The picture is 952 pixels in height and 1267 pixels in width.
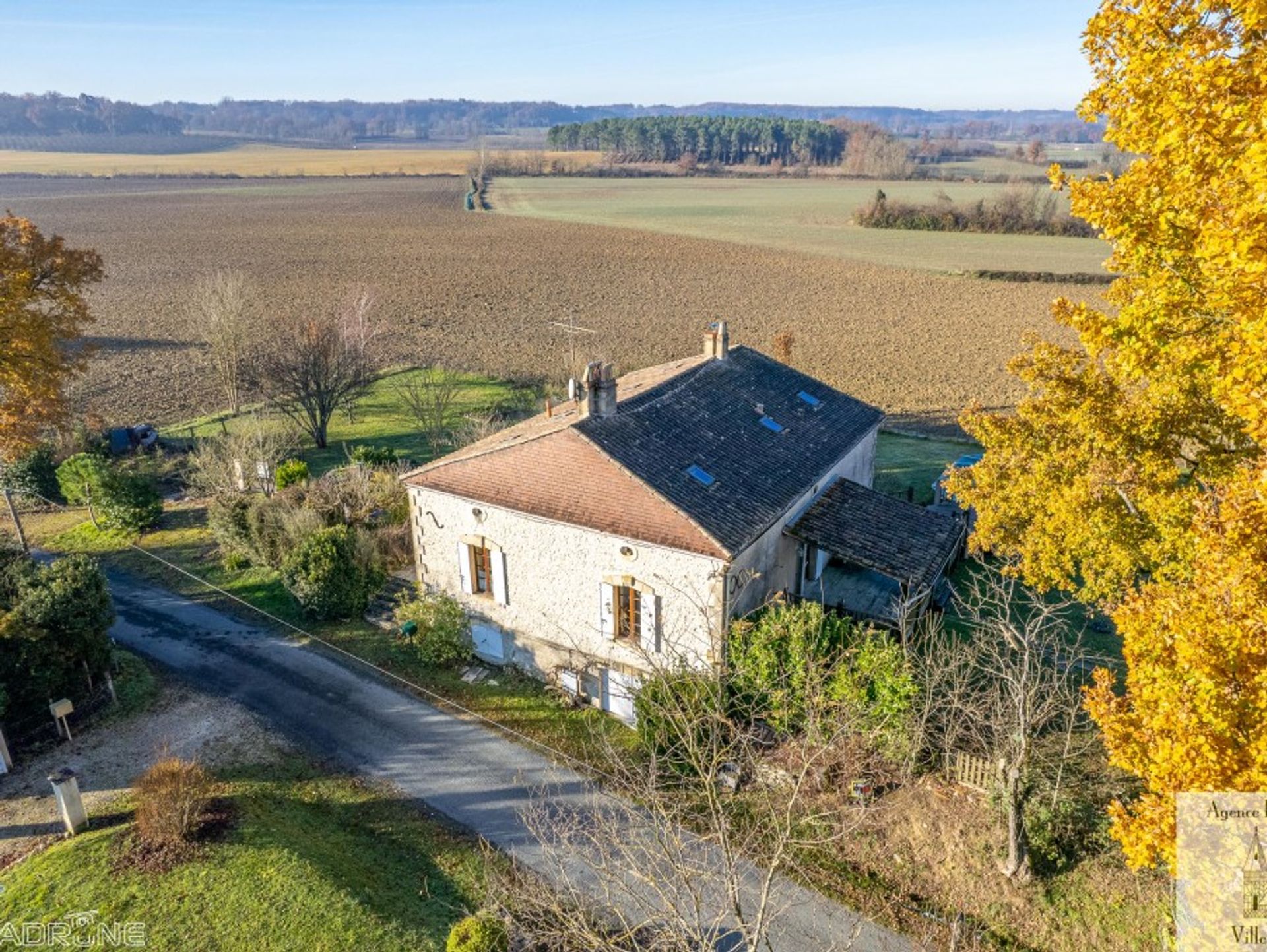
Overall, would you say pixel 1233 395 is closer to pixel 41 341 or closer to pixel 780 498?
pixel 780 498

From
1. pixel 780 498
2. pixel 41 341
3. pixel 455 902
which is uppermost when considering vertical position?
pixel 41 341

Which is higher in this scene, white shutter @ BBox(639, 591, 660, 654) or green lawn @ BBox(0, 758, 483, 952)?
white shutter @ BBox(639, 591, 660, 654)

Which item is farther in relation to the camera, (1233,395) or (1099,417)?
(1099,417)

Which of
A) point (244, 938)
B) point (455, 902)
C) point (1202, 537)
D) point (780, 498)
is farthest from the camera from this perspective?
point (780, 498)

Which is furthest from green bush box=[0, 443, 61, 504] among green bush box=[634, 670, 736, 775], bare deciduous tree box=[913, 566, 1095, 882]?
bare deciduous tree box=[913, 566, 1095, 882]

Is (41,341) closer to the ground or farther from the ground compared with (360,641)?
farther from the ground

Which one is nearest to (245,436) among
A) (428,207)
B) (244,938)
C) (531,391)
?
(531,391)

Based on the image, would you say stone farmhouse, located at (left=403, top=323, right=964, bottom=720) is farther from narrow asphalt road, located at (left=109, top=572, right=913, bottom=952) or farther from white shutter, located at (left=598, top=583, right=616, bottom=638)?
narrow asphalt road, located at (left=109, top=572, right=913, bottom=952)
